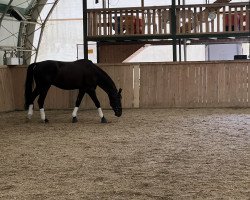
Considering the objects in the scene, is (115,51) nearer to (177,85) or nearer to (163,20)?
(163,20)

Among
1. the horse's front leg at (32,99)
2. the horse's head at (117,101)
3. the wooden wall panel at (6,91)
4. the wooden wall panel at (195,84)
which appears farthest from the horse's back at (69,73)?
the wooden wall panel at (6,91)

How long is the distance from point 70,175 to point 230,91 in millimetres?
11006

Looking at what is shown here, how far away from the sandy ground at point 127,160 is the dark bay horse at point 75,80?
26.8 inches

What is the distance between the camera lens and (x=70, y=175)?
5.65m

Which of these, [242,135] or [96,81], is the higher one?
[96,81]

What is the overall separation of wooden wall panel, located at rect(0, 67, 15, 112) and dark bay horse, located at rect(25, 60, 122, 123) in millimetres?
4016

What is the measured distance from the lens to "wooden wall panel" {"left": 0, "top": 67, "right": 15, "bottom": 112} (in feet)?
52.9

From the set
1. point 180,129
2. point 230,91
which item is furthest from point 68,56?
point 180,129

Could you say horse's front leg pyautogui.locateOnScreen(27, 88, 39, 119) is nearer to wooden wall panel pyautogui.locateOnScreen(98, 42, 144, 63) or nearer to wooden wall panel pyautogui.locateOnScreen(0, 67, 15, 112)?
wooden wall panel pyautogui.locateOnScreen(0, 67, 15, 112)

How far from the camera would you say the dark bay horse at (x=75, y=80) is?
1197 centimetres

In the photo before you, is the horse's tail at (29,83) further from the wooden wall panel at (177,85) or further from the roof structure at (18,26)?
the roof structure at (18,26)

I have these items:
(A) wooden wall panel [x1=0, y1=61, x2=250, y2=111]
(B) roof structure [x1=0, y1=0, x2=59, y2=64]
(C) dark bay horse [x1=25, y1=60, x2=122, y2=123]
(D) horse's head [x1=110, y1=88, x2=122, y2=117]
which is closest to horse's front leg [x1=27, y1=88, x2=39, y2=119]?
(C) dark bay horse [x1=25, y1=60, x2=122, y2=123]

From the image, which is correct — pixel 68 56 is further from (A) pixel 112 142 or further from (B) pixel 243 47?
(A) pixel 112 142

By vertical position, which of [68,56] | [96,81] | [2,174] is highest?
[68,56]
